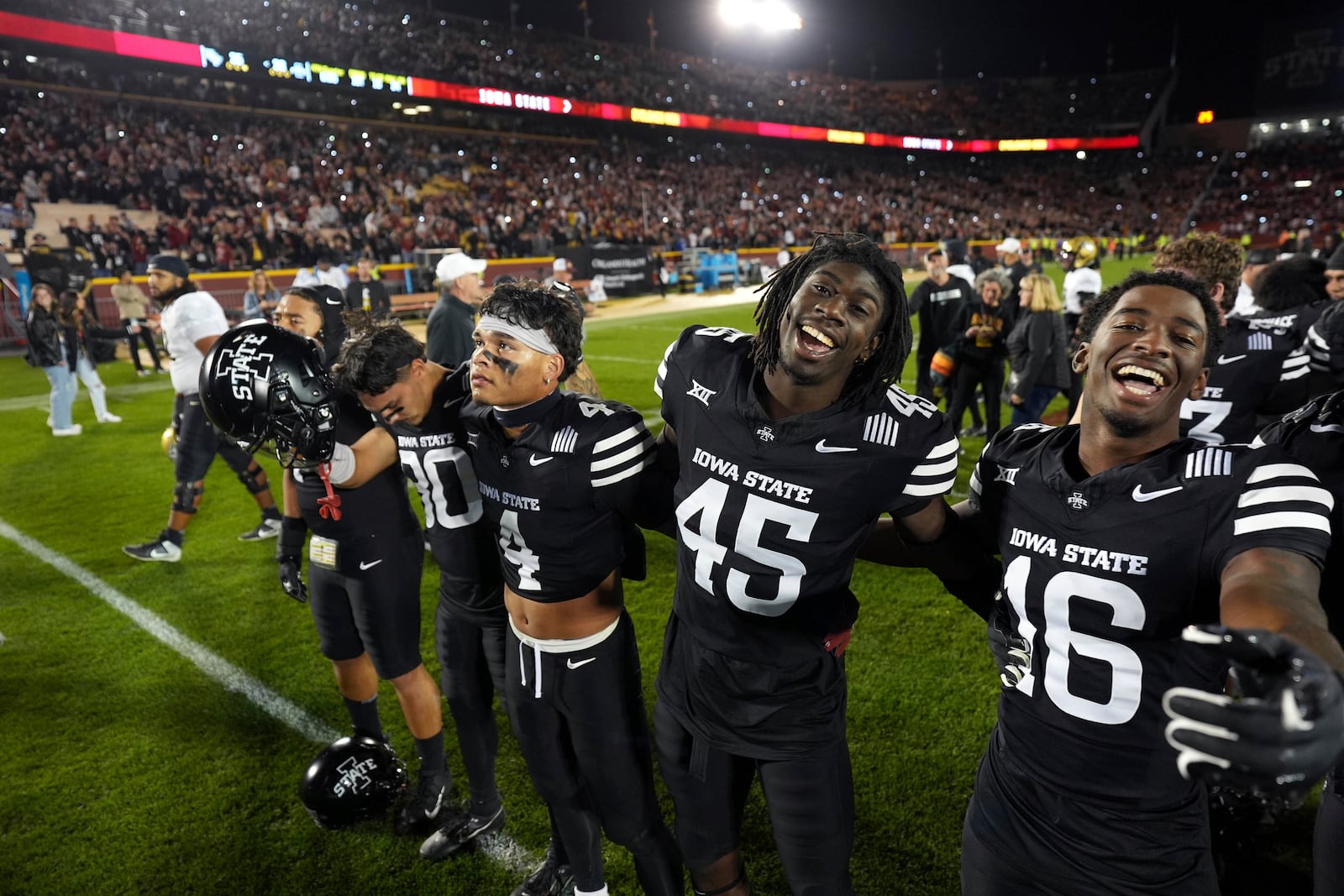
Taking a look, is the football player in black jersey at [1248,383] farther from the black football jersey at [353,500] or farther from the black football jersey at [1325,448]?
the black football jersey at [353,500]

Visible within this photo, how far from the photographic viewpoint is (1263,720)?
1033 millimetres

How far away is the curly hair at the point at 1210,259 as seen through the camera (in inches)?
142

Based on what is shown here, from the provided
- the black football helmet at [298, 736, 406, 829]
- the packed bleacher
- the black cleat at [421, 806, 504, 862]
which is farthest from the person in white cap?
the packed bleacher

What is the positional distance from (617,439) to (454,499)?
33.7 inches

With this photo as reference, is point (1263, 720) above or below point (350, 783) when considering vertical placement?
above

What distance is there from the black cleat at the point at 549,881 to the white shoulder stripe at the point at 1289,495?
2496mm

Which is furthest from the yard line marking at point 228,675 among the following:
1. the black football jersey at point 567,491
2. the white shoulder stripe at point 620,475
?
the white shoulder stripe at point 620,475

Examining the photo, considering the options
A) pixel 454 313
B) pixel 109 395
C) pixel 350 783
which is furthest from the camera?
pixel 109 395

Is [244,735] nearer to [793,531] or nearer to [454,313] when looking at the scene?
[793,531]

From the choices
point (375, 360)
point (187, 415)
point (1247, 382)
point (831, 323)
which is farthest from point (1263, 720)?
point (187, 415)

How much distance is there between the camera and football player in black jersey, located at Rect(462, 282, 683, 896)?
2.45m

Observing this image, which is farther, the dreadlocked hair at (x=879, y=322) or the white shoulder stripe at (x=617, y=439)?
the white shoulder stripe at (x=617, y=439)

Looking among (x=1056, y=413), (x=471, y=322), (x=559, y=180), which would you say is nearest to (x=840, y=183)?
(x=559, y=180)

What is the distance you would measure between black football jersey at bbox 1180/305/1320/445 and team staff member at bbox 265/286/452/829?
12.3 feet
